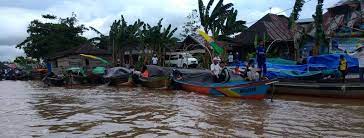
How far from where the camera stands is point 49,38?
3969cm

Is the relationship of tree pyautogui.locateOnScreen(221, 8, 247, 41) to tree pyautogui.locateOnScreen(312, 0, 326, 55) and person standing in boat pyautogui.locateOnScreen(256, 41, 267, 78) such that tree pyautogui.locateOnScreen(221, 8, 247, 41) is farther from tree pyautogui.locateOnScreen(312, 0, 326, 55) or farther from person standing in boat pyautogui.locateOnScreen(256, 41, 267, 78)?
person standing in boat pyautogui.locateOnScreen(256, 41, 267, 78)

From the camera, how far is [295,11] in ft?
63.1

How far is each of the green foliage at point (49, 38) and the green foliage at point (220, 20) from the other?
22785mm

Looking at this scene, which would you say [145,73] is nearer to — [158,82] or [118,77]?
[158,82]

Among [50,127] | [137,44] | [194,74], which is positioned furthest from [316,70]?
[137,44]

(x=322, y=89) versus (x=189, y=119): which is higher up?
(x=322, y=89)

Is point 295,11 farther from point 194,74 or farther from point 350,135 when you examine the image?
point 350,135

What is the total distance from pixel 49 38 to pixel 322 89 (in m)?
31.8

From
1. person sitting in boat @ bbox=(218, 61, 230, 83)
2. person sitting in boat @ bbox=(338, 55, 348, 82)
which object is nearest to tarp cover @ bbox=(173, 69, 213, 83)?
person sitting in boat @ bbox=(218, 61, 230, 83)

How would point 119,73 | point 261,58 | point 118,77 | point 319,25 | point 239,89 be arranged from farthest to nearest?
1. point 119,73
2. point 118,77
3. point 319,25
4. point 261,58
5. point 239,89

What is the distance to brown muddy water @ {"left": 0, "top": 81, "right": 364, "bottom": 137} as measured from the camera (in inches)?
280

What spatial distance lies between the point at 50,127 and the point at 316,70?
35.0 ft

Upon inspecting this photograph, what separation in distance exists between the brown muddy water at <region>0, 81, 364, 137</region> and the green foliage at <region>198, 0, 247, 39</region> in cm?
943

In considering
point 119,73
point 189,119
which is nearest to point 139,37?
point 119,73
